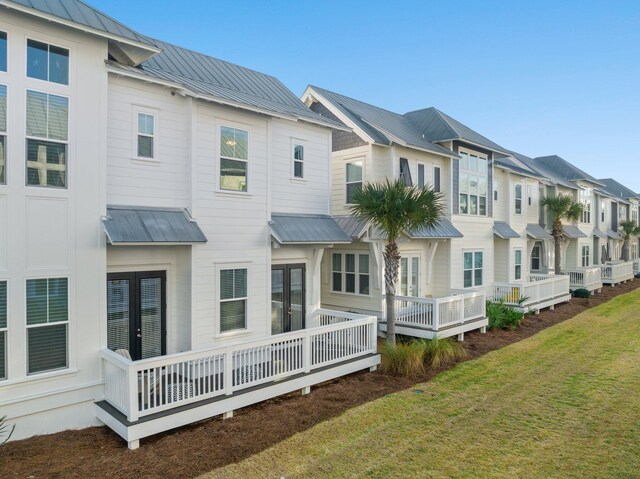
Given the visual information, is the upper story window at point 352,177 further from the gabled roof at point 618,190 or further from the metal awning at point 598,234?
the gabled roof at point 618,190

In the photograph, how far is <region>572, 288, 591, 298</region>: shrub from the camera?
24.1 meters

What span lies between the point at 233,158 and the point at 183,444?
6147mm

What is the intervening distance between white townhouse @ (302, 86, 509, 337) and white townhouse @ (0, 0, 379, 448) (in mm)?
3596

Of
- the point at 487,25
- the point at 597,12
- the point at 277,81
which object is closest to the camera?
the point at 277,81

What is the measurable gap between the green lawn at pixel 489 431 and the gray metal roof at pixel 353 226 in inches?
201

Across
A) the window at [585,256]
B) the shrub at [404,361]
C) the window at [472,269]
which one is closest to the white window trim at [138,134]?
the shrub at [404,361]

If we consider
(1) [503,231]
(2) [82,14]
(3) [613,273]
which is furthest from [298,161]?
(3) [613,273]

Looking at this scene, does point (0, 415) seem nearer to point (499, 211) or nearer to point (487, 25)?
point (499, 211)

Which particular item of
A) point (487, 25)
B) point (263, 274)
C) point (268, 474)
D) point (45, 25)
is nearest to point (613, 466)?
point (268, 474)

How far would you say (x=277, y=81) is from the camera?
13.7 metres

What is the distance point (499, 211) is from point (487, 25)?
936 cm

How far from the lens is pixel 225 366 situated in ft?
25.6

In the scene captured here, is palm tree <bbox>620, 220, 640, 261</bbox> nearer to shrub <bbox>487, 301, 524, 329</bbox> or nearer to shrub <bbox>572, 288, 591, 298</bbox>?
shrub <bbox>572, 288, 591, 298</bbox>

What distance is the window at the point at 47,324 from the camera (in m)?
6.86
